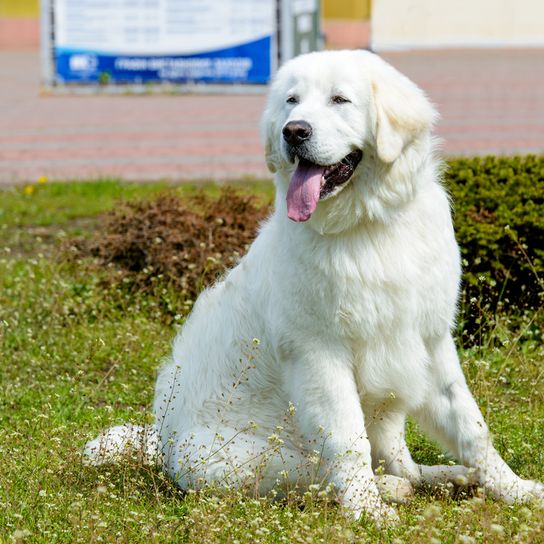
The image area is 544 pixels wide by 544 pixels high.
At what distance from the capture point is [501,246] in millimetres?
6785

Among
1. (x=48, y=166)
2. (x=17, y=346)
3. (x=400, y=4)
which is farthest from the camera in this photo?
(x=400, y=4)

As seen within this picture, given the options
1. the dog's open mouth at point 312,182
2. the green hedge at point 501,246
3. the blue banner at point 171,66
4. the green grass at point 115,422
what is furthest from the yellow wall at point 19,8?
the dog's open mouth at point 312,182

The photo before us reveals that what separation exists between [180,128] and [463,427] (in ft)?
33.8

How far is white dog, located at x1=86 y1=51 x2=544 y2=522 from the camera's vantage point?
4477 mm

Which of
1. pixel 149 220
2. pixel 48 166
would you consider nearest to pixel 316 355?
pixel 149 220

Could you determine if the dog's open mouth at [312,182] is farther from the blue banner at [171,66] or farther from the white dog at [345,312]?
the blue banner at [171,66]

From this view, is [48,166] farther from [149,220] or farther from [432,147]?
[432,147]

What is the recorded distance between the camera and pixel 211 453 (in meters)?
4.60

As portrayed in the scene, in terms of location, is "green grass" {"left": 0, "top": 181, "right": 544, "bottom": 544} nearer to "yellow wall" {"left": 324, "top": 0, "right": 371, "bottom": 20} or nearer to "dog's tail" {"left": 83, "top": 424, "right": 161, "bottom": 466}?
"dog's tail" {"left": 83, "top": 424, "right": 161, "bottom": 466}

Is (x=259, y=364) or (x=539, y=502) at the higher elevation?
(x=259, y=364)

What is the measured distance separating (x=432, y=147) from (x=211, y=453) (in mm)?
1573

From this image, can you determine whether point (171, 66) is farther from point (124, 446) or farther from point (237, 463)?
point (237, 463)

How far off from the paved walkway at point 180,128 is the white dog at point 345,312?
6.81 meters

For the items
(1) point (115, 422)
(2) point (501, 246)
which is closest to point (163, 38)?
(2) point (501, 246)
